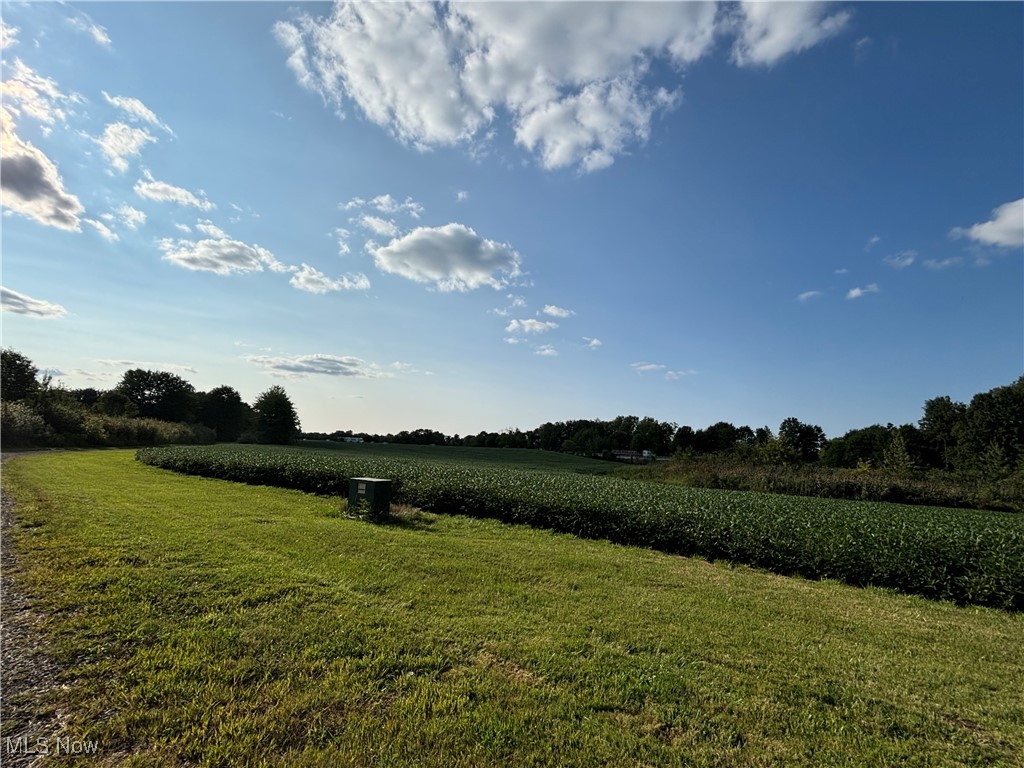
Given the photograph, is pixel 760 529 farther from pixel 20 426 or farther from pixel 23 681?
pixel 20 426

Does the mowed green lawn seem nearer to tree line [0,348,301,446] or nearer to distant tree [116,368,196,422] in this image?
tree line [0,348,301,446]

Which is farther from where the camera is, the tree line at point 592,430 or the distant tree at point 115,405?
the distant tree at point 115,405

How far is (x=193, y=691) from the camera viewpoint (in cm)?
346

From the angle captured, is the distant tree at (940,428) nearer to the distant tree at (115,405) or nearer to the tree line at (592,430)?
the tree line at (592,430)

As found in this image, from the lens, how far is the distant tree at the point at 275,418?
6091cm

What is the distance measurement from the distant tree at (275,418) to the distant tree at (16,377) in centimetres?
2124

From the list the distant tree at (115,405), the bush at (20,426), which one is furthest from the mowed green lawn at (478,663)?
the distant tree at (115,405)

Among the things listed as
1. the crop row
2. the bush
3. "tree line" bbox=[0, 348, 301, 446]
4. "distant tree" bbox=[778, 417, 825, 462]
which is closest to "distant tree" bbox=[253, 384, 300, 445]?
"tree line" bbox=[0, 348, 301, 446]

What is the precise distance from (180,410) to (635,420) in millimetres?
89223

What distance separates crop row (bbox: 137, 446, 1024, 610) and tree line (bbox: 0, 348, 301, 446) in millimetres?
31715

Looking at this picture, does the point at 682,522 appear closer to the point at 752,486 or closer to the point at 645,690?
the point at 645,690

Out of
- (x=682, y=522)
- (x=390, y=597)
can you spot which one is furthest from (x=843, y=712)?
(x=682, y=522)

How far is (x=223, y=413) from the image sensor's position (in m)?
82.2

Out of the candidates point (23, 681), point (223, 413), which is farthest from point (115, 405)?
point (23, 681)
